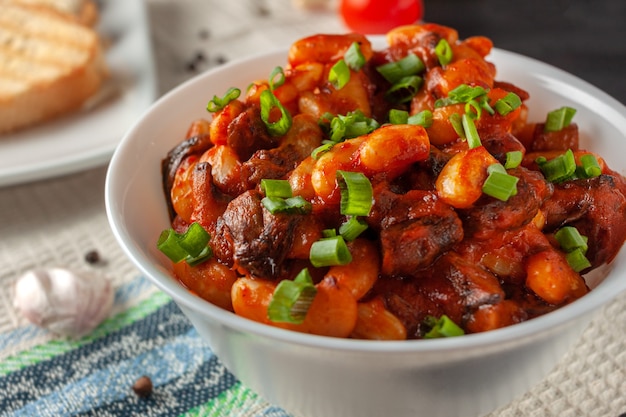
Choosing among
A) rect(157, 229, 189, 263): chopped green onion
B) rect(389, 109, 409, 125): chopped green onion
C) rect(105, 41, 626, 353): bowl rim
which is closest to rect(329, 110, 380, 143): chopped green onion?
rect(389, 109, 409, 125): chopped green onion

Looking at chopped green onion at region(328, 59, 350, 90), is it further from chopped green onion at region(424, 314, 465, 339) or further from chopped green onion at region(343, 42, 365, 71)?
chopped green onion at region(424, 314, 465, 339)

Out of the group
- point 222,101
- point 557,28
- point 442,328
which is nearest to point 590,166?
point 442,328

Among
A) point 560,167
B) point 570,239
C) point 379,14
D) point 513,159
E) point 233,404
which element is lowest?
point 233,404

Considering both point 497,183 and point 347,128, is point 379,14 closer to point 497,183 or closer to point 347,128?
point 347,128

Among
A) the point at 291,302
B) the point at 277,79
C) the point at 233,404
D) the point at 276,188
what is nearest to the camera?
the point at 291,302

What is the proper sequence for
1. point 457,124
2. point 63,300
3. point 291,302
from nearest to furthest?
point 291,302 → point 457,124 → point 63,300

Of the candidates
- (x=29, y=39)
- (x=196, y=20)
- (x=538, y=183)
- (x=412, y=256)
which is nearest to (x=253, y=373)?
(x=412, y=256)

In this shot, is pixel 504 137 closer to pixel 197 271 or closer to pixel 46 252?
pixel 197 271
